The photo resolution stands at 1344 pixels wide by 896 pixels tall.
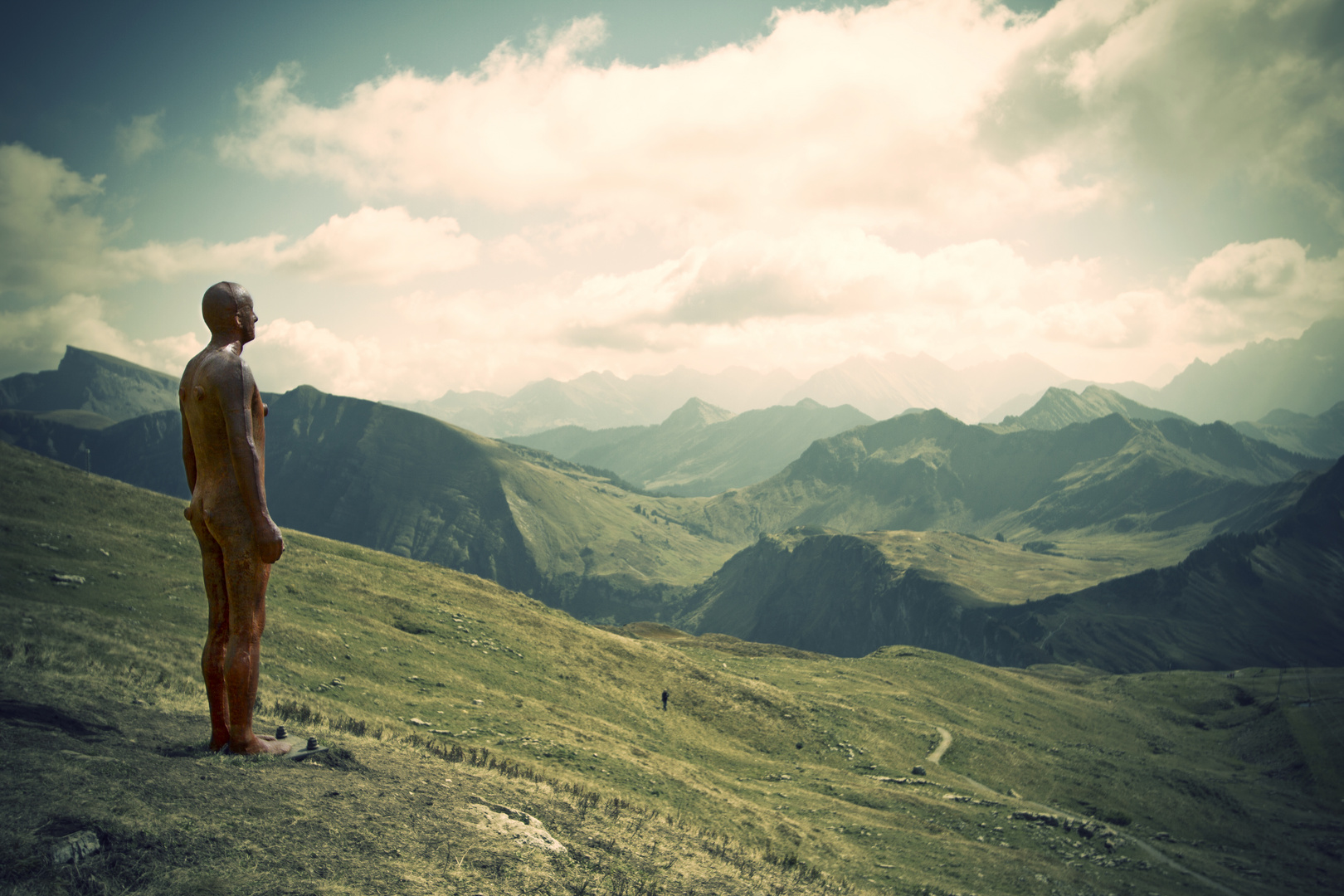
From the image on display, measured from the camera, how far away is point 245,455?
12.4 m

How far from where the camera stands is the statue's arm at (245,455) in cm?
1241

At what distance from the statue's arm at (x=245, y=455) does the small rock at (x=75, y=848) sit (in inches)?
190

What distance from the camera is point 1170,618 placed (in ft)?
633

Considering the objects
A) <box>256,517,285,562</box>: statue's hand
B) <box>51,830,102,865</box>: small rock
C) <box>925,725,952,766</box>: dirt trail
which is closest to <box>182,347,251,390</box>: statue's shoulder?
<box>256,517,285,562</box>: statue's hand

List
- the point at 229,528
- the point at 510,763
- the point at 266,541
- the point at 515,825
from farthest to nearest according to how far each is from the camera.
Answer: the point at 510,763, the point at 515,825, the point at 266,541, the point at 229,528

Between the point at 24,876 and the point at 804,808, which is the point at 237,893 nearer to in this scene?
the point at 24,876

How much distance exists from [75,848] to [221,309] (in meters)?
8.98

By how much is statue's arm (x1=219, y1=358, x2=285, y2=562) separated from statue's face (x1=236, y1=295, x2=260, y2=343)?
1.09 m

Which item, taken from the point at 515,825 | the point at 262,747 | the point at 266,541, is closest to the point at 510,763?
the point at 515,825

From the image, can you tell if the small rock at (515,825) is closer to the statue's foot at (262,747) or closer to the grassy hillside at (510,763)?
the grassy hillside at (510,763)

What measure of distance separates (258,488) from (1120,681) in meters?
132

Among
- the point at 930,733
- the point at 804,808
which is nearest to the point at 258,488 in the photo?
the point at 804,808

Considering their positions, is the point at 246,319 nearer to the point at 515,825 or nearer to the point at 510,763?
the point at 515,825

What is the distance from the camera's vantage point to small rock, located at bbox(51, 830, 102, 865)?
26.7 feet
